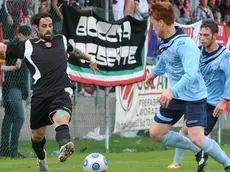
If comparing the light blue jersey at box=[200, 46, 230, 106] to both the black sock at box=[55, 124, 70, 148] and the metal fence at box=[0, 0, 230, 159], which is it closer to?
the black sock at box=[55, 124, 70, 148]

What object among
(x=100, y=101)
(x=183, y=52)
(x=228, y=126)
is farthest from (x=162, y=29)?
(x=228, y=126)

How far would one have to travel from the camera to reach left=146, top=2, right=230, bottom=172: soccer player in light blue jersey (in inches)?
405

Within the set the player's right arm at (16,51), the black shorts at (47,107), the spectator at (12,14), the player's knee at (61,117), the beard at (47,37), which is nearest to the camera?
the player's knee at (61,117)

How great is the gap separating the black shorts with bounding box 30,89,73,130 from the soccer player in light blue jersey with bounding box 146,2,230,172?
1264 millimetres

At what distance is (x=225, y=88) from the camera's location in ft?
37.8

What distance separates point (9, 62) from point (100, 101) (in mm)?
2635

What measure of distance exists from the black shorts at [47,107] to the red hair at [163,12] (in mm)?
1681

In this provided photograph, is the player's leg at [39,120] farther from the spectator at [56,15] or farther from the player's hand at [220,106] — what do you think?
the spectator at [56,15]

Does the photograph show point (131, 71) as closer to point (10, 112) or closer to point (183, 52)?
point (10, 112)

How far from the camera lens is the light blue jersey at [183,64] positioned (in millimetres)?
9969

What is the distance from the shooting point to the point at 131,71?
17422mm

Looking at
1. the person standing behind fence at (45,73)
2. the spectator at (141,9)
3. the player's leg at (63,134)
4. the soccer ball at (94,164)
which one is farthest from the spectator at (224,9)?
the soccer ball at (94,164)

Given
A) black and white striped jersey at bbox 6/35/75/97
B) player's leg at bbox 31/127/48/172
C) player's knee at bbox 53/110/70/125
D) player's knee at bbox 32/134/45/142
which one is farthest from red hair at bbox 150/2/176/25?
player's knee at bbox 32/134/45/142

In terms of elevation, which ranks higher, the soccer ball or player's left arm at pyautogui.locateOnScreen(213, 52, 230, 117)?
player's left arm at pyautogui.locateOnScreen(213, 52, 230, 117)
